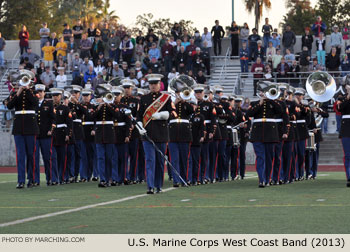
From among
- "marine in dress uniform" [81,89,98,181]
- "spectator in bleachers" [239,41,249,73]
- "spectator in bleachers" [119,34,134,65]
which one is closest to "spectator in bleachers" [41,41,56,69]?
"spectator in bleachers" [119,34,134,65]

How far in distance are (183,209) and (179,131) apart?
5186mm

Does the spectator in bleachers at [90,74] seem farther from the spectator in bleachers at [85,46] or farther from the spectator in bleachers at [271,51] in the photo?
the spectator in bleachers at [271,51]

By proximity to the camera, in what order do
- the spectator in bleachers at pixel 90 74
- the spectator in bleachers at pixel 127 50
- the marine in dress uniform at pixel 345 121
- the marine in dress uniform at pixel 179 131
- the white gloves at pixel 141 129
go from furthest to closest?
the spectator in bleachers at pixel 127 50 → the spectator in bleachers at pixel 90 74 → the marine in dress uniform at pixel 179 131 → the marine in dress uniform at pixel 345 121 → the white gloves at pixel 141 129

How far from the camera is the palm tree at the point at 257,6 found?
184 ft

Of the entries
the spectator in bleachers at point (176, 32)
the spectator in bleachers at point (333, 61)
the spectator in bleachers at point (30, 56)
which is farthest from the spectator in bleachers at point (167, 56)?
the spectator in bleachers at point (333, 61)

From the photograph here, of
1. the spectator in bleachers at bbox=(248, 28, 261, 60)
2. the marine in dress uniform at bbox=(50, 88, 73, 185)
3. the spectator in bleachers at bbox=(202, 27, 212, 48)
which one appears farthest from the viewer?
the spectator in bleachers at bbox=(202, 27, 212, 48)

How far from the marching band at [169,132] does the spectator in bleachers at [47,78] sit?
36.5 feet

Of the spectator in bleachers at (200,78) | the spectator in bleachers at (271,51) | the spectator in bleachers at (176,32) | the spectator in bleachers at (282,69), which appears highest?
the spectator in bleachers at (176,32)

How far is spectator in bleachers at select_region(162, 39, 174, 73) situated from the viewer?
109ft

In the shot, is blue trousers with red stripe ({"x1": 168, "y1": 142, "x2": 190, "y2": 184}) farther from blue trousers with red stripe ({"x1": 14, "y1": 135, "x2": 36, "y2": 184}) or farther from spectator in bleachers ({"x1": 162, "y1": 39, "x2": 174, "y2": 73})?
spectator in bleachers ({"x1": 162, "y1": 39, "x2": 174, "y2": 73})

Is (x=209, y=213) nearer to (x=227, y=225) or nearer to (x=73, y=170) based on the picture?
(x=227, y=225)

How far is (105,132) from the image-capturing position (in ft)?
63.0

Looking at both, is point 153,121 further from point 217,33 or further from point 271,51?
point 217,33

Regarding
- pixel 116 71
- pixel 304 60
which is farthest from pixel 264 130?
pixel 116 71
